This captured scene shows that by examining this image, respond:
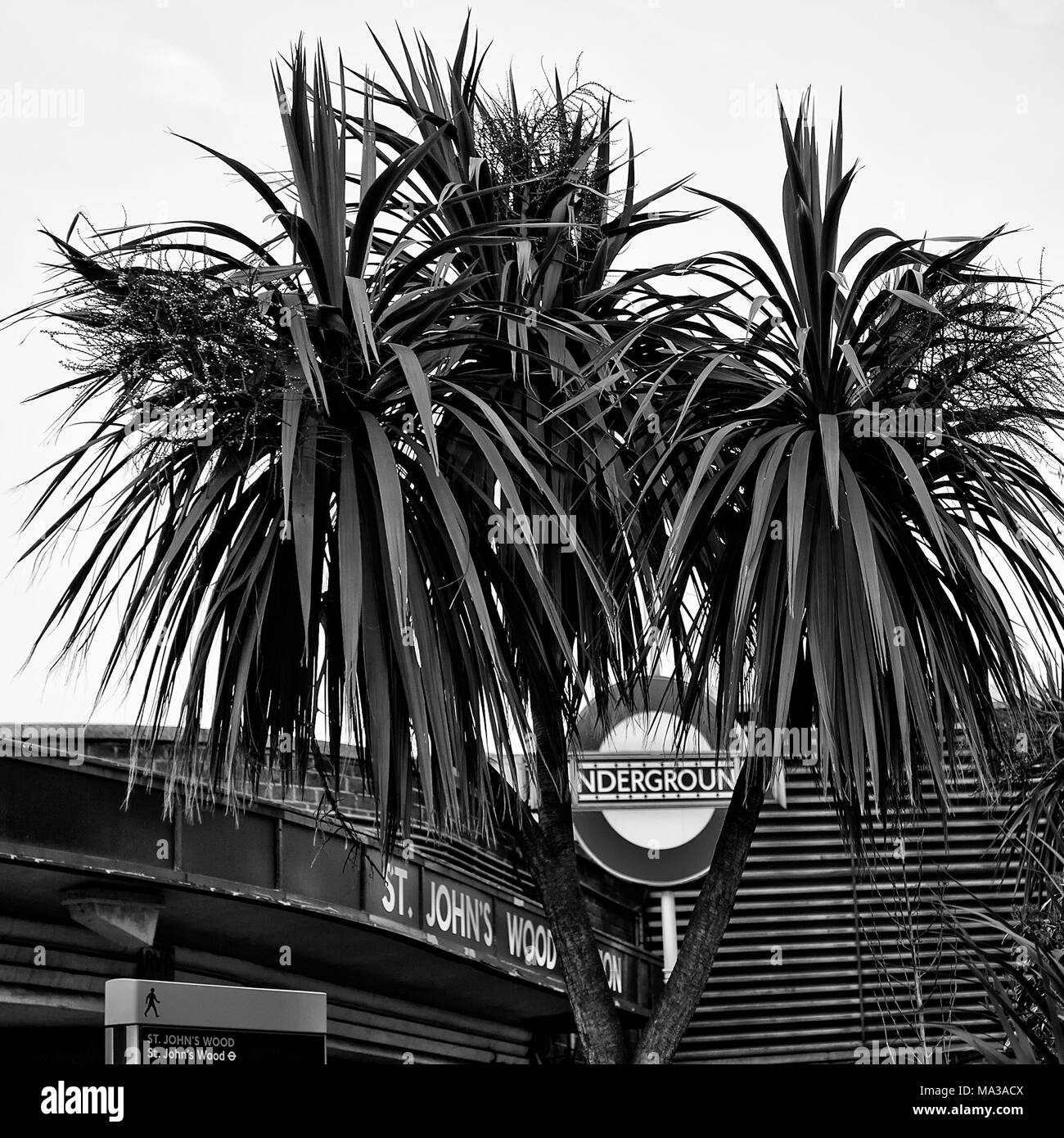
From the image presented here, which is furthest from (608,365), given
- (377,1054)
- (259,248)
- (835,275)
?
(377,1054)

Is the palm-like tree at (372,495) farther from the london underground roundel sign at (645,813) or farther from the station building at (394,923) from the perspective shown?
the london underground roundel sign at (645,813)

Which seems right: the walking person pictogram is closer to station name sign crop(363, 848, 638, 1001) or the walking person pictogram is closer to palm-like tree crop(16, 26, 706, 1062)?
palm-like tree crop(16, 26, 706, 1062)

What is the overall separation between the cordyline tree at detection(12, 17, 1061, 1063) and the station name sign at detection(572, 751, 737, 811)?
9.29 meters

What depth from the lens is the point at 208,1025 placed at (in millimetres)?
4086

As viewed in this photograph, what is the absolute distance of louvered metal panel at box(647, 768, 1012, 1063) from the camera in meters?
15.0

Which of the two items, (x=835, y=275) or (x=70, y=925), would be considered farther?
(x=70, y=925)

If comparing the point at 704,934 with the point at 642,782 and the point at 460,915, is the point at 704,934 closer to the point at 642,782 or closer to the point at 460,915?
the point at 460,915

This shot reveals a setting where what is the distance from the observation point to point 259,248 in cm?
571

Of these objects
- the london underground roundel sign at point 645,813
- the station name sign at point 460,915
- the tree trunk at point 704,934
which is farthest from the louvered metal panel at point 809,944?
the tree trunk at point 704,934

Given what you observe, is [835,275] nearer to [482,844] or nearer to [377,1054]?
[482,844]

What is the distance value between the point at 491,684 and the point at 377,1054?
758 cm

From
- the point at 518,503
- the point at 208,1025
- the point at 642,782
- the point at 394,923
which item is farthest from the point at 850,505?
the point at 642,782

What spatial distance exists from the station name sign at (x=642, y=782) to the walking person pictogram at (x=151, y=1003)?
11232 mm

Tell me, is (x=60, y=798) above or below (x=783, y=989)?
above
